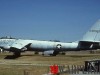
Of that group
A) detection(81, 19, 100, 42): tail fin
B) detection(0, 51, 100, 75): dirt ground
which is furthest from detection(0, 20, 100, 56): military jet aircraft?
detection(0, 51, 100, 75): dirt ground

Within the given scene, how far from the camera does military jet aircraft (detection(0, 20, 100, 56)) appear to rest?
246 feet

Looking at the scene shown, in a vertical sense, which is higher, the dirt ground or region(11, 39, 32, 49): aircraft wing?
region(11, 39, 32, 49): aircraft wing

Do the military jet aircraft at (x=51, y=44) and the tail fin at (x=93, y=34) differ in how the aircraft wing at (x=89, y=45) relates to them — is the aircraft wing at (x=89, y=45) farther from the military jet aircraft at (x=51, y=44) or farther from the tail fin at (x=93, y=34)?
the tail fin at (x=93, y=34)

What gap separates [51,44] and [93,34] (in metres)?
11.6

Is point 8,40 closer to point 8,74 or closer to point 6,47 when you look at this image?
point 6,47

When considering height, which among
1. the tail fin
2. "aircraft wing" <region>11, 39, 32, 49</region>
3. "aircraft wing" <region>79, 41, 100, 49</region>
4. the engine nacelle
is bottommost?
the engine nacelle

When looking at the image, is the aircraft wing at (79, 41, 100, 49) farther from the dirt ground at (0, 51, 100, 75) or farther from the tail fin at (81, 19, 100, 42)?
the dirt ground at (0, 51, 100, 75)

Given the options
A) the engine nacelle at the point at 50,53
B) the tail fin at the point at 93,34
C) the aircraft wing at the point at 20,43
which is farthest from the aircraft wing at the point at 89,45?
the aircraft wing at the point at 20,43

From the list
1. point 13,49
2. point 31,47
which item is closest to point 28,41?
point 31,47

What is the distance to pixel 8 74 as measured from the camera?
34.6 metres

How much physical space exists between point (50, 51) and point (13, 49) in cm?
1085

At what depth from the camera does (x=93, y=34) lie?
77.6 m

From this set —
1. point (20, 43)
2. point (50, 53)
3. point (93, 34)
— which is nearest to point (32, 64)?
point (50, 53)

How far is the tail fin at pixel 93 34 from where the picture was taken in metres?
75.8
